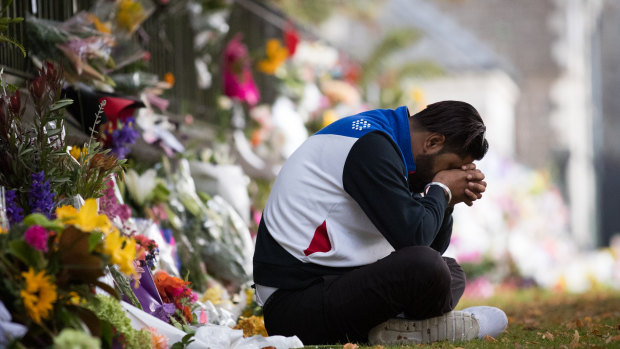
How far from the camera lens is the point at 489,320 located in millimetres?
3354

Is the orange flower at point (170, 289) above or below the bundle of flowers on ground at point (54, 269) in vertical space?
below

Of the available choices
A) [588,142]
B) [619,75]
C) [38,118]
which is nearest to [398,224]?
[38,118]

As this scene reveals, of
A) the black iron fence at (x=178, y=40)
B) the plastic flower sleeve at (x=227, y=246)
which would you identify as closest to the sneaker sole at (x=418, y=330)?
the plastic flower sleeve at (x=227, y=246)

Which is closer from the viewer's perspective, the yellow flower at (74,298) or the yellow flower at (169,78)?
the yellow flower at (74,298)

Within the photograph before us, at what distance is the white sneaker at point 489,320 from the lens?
3.32 meters

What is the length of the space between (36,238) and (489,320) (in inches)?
70.5

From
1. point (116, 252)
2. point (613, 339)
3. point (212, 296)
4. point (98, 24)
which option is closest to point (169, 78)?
point (98, 24)

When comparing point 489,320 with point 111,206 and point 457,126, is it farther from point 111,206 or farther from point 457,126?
point 111,206

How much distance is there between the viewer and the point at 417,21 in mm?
14820

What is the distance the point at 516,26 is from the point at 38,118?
17.8 metres

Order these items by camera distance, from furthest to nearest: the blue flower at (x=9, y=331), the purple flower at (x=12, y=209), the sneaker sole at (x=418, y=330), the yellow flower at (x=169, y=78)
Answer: the yellow flower at (x=169, y=78) → the sneaker sole at (x=418, y=330) → the purple flower at (x=12, y=209) → the blue flower at (x=9, y=331)

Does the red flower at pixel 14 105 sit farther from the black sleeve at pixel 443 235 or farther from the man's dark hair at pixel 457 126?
→ the black sleeve at pixel 443 235

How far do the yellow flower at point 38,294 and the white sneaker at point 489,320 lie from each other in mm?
1621

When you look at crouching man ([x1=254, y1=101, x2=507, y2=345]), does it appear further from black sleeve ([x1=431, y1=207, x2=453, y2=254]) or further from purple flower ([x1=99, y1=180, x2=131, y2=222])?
purple flower ([x1=99, y1=180, x2=131, y2=222])
